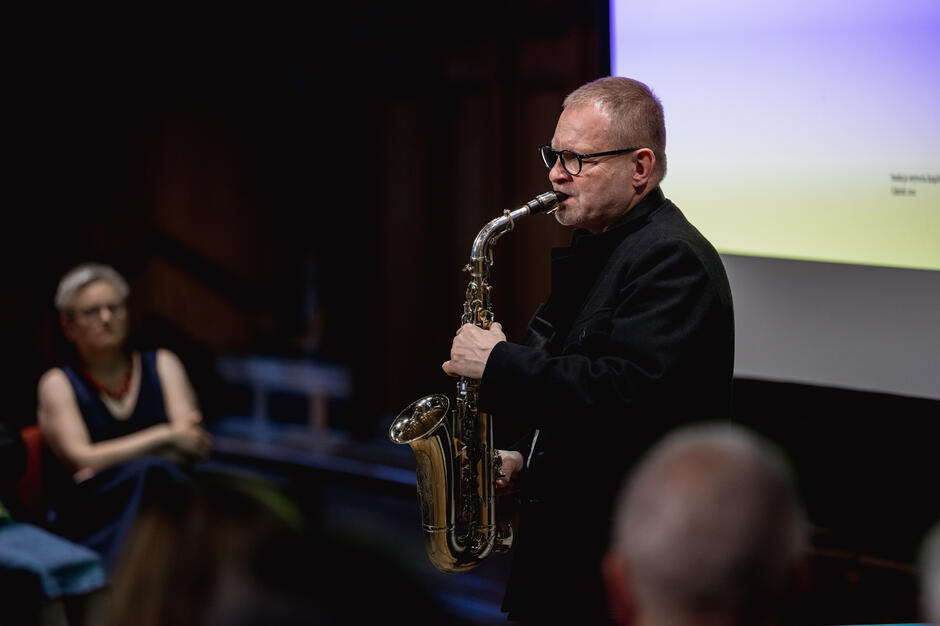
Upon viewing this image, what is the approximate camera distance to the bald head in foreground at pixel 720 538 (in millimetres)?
724

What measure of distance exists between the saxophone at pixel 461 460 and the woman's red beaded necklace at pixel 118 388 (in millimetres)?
1625

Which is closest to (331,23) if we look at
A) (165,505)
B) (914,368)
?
(165,505)

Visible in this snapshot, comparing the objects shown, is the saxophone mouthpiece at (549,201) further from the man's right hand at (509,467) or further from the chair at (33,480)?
the chair at (33,480)

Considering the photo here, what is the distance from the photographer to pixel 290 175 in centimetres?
571

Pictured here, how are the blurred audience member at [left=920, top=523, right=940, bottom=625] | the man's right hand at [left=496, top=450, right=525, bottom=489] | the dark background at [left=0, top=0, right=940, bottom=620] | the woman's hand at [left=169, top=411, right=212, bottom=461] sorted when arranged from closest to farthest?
the blurred audience member at [left=920, top=523, right=940, bottom=625], the man's right hand at [left=496, top=450, right=525, bottom=489], the woman's hand at [left=169, top=411, right=212, bottom=461], the dark background at [left=0, top=0, right=940, bottom=620]

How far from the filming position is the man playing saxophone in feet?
5.39

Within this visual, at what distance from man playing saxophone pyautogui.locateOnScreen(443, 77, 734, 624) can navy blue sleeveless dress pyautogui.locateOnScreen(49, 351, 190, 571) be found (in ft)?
5.66

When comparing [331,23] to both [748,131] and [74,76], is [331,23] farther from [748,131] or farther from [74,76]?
[748,131]

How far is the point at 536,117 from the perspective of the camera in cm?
427

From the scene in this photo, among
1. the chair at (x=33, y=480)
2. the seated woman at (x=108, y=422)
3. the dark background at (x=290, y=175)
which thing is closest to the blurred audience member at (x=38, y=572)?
the chair at (x=33, y=480)

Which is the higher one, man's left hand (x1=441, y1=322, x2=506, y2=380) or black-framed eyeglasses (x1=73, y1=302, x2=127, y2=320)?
man's left hand (x1=441, y1=322, x2=506, y2=380)

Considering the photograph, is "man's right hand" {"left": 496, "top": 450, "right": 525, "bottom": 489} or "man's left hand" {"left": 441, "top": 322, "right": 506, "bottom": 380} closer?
"man's left hand" {"left": 441, "top": 322, "right": 506, "bottom": 380}

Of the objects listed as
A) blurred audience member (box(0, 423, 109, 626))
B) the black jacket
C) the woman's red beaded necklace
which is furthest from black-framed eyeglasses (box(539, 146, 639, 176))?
the woman's red beaded necklace

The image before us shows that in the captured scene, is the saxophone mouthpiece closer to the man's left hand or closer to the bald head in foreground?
the man's left hand
